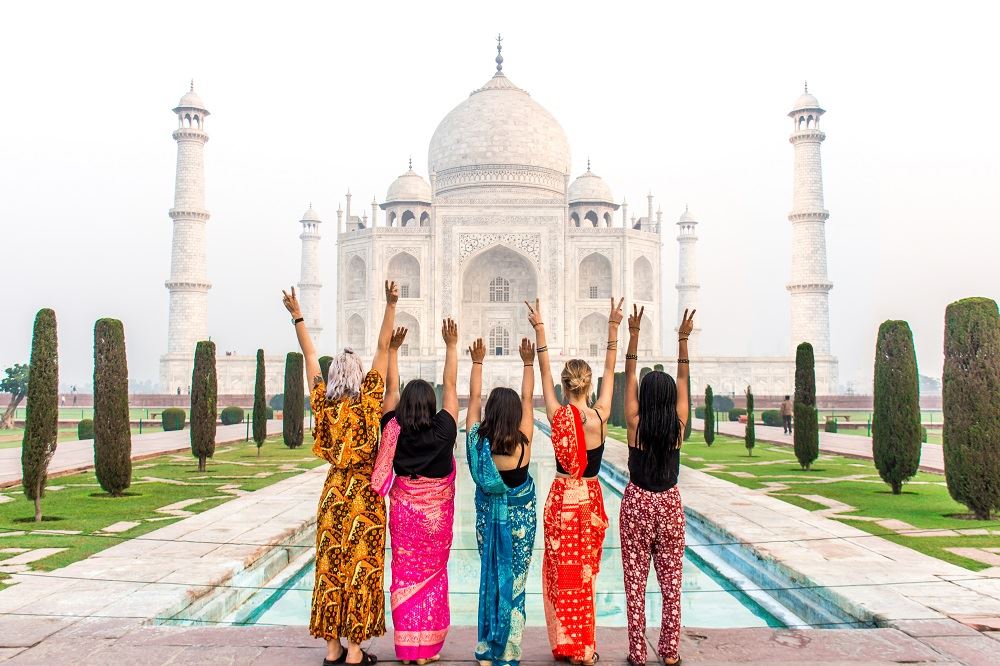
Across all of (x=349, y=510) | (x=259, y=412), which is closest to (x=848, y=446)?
(x=259, y=412)

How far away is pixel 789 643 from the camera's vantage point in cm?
299

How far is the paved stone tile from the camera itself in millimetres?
2775

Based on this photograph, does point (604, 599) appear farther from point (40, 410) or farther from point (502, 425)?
point (40, 410)

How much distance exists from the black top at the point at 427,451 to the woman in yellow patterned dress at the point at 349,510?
0.10 metres

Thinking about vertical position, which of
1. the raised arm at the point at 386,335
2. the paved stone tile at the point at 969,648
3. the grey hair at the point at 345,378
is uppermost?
the raised arm at the point at 386,335

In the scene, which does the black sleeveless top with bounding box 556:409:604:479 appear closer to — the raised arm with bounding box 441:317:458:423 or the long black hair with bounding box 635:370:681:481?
the long black hair with bounding box 635:370:681:481

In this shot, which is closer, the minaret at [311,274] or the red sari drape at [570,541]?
the red sari drape at [570,541]

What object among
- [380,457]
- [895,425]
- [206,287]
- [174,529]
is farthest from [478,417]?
[206,287]

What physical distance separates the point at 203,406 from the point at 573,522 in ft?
24.1

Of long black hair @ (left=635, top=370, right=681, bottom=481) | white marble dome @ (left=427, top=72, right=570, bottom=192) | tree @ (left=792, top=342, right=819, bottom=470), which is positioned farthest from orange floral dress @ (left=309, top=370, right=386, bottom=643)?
white marble dome @ (left=427, top=72, right=570, bottom=192)

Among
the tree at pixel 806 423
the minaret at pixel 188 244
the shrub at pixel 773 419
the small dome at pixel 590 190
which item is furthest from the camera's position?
the small dome at pixel 590 190

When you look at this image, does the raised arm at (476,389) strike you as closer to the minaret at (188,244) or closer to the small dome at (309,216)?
the minaret at (188,244)

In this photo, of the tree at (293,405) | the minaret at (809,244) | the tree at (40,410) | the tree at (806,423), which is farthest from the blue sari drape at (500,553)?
the minaret at (809,244)

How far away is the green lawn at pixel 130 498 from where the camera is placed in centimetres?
502
